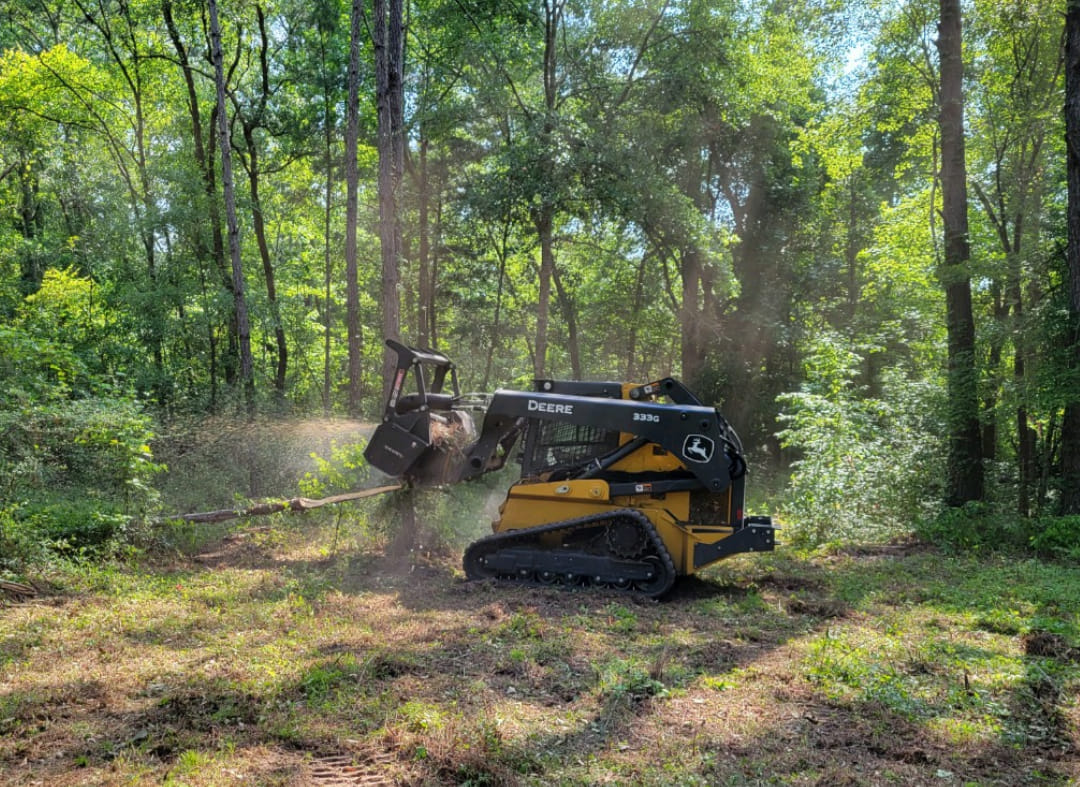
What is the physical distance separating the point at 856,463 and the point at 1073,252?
407cm

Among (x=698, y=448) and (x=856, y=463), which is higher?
(x=698, y=448)

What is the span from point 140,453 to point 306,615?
3.56 metres

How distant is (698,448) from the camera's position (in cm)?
697

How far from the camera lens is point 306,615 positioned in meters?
6.09

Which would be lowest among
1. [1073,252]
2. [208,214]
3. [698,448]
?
[698,448]

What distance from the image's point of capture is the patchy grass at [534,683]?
3.42 meters

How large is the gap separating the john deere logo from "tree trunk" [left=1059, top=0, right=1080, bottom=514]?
5540 mm

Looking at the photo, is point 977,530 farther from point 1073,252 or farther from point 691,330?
point 691,330

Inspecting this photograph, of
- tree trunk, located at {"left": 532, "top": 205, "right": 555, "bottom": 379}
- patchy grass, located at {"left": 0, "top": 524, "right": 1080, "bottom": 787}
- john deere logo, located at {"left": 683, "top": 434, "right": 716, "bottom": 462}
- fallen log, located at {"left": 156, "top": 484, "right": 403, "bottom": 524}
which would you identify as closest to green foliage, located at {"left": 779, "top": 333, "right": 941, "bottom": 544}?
patchy grass, located at {"left": 0, "top": 524, "right": 1080, "bottom": 787}

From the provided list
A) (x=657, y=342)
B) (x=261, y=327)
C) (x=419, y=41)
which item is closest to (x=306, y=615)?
(x=261, y=327)

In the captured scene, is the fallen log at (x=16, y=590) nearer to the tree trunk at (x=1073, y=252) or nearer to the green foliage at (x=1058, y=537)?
the green foliage at (x=1058, y=537)

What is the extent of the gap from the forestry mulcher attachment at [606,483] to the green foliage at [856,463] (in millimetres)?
3512

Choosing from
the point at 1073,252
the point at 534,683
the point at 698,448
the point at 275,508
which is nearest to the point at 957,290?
the point at 1073,252

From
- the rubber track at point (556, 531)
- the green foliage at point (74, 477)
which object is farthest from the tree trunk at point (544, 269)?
the green foliage at point (74, 477)
